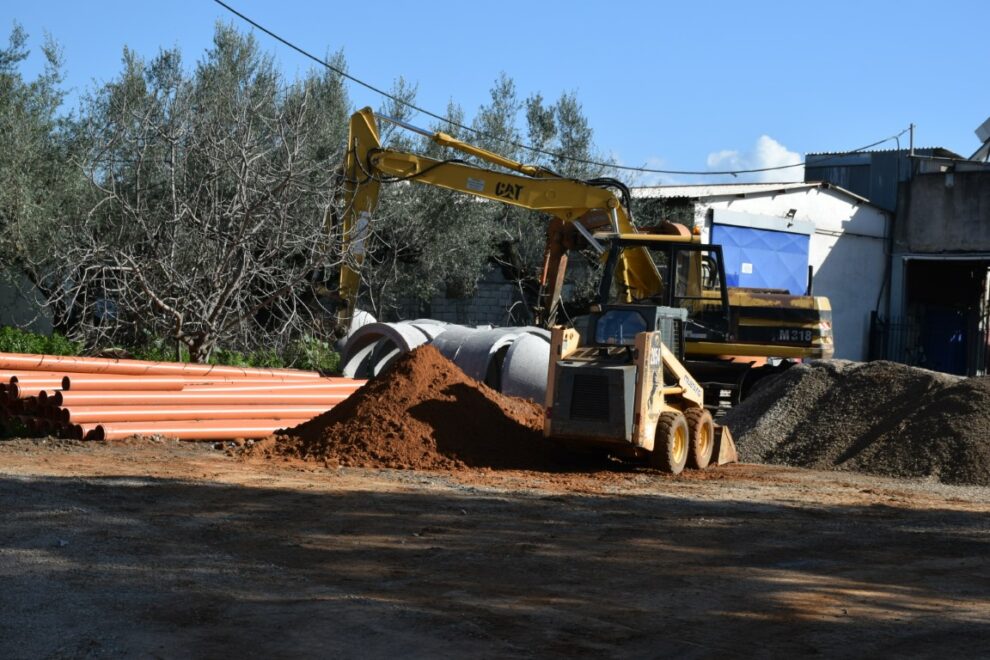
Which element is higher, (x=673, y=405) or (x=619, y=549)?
(x=673, y=405)

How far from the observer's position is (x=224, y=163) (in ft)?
58.6

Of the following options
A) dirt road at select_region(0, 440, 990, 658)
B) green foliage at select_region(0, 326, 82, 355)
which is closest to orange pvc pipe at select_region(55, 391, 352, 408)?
dirt road at select_region(0, 440, 990, 658)

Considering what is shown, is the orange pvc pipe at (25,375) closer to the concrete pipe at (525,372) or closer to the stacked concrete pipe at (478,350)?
the stacked concrete pipe at (478,350)

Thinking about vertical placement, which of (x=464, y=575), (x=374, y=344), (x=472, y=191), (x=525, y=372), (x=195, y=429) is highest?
(x=472, y=191)

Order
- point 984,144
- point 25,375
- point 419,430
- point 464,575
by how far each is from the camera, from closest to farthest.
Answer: point 464,575 → point 419,430 → point 25,375 → point 984,144

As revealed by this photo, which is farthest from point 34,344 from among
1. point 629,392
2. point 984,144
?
point 984,144

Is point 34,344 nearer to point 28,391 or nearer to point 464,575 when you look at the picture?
point 28,391

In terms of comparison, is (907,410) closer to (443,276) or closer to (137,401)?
(137,401)

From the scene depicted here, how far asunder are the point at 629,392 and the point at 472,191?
25.3 feet

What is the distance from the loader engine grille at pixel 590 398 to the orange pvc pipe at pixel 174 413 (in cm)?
443

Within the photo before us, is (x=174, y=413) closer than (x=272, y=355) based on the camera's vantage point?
Yes

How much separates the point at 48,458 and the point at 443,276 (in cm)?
1551

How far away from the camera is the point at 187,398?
1495 centimetres

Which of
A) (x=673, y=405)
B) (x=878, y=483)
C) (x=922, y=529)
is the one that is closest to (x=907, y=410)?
(x=878, y=483)
